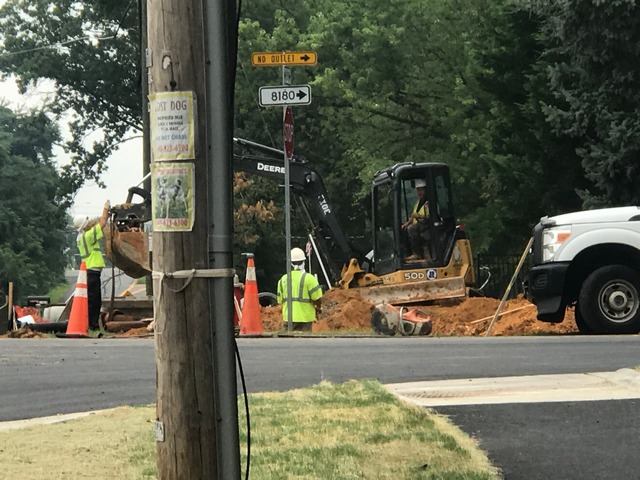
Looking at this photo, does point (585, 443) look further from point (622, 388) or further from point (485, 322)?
point (485, 322)

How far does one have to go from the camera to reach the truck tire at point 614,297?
53.3ft

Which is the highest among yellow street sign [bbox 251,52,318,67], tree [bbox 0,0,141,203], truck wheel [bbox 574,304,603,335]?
tree [bbox 0,0,141,203]

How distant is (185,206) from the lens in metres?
5.36

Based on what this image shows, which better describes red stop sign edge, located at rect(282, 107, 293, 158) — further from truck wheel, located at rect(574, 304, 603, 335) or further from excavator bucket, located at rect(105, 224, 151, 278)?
truck wheel, located at rect(574, 304, 603, 335)

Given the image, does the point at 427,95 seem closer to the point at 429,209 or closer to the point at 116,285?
the point at 429,209

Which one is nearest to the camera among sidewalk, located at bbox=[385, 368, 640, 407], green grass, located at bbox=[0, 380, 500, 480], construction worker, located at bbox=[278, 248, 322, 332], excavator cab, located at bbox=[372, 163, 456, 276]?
green grass, located at bbox=[0, 380, 500, 480]

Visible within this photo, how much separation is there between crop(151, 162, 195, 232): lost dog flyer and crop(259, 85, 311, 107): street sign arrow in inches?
474

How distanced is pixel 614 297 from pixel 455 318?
483cm

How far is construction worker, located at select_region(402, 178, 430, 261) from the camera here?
73.3ft

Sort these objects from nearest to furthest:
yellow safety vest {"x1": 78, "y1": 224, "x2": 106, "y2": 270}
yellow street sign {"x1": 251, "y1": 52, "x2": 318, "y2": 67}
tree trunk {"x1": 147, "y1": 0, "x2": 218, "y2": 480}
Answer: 1. tree trunk {"x1": 147, "y1": 0, "x2": 218, "y2": 480}
2. yellow street sign {"x1": 251, "y1": 52, "x2": 318, "y2": 67}
3. yellow safety vest {"x1": 78, "y1": 224, "x2": 106, "y2": 270}

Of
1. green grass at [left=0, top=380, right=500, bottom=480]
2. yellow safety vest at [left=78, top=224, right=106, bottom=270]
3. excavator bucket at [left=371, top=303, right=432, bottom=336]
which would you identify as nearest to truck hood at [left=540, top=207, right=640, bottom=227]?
excavator bucket at [left=371, top=303, right=432, bottom=336]

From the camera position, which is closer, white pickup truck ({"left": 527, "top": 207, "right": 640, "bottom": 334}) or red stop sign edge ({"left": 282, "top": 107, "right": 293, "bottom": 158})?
white pickup truck ({"left": 527, "top": 207, "right": 640, "bottom": 334})

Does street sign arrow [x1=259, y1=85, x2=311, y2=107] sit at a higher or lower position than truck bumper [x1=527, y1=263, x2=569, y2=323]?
higher

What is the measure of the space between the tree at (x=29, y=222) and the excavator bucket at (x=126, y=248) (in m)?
37.9
